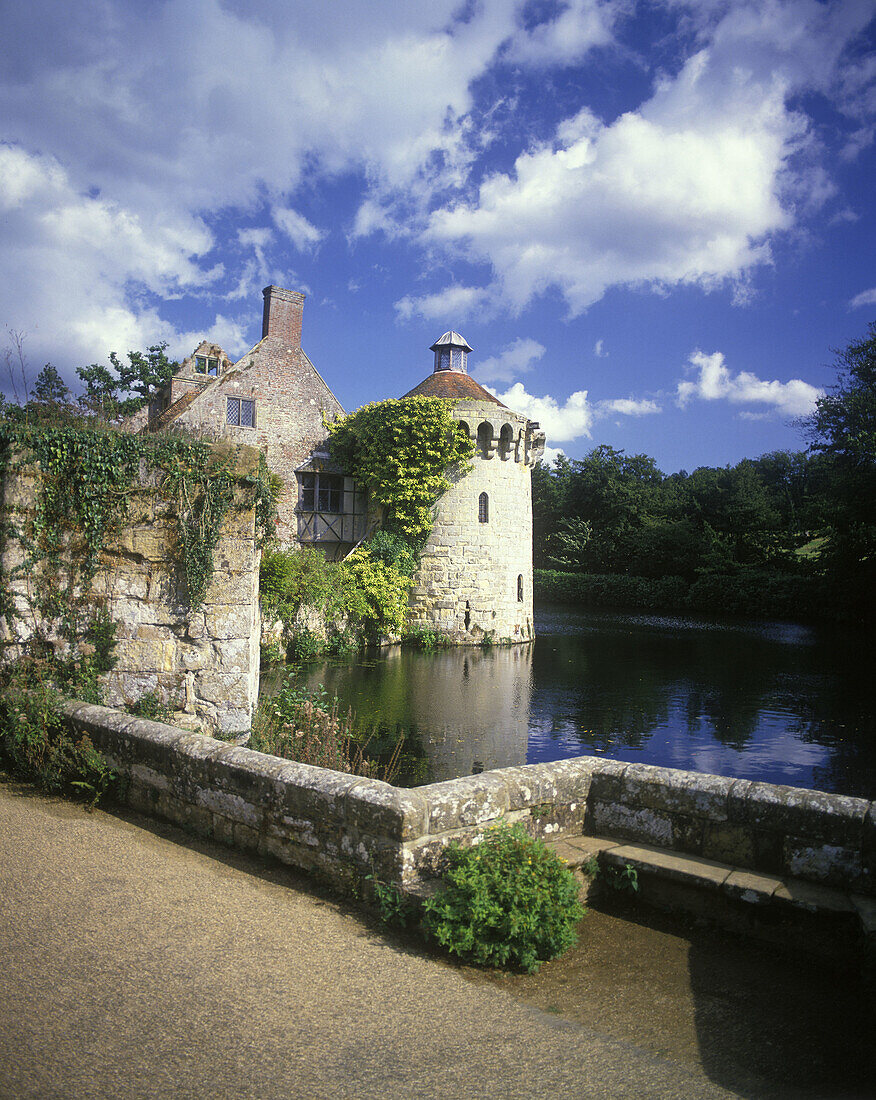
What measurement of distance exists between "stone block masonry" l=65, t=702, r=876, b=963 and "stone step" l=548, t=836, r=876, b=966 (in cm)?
1

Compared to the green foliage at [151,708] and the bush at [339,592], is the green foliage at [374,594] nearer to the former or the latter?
the bush at [339,592]

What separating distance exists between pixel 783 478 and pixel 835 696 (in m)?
43.4

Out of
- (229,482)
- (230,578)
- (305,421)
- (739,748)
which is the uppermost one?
(305,421)

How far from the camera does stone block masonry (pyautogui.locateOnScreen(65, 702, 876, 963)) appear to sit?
137 inches

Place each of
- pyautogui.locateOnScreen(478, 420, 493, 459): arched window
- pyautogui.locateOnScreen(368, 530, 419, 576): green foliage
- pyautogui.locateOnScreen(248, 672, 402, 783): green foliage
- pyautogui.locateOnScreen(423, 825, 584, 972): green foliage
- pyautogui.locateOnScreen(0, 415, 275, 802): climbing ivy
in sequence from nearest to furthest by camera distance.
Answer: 1. pyautogui.locateOnScreen(423, 825, 584, 972): green foliage
2. pyautogui.locateOnScreen(0, 415, 275, 802): climbing ivy
3. pyautogui.locateOnScreen(248, 672, 402, 783): green foliage
4. pyautogui.locateOnScreen(368, 530, 419, 576): green foliage
5. pyautogui.locateOnScreen(478, 420, 493, 459): arched window

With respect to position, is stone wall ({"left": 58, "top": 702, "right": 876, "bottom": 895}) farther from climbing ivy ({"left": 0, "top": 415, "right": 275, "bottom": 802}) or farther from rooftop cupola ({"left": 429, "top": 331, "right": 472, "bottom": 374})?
rooftop cupola ({"left": 429, "top": 331, "right": 472, "bottom": 374})

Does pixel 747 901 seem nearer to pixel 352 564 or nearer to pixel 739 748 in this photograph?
pixel 739 748

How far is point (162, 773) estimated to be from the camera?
4676 mm

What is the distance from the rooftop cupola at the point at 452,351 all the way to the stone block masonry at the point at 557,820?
73.0 feet

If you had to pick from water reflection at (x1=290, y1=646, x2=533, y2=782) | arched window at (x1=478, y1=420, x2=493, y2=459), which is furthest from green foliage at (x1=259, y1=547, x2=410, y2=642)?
arched window at (x1=478, y1=420, x2=493, y2=459)

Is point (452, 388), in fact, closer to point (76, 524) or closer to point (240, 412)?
point (240, 412)

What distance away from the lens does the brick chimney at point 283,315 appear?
23219 millimetres

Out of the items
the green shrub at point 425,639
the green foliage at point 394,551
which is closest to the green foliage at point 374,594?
the green foliage at point 394,551

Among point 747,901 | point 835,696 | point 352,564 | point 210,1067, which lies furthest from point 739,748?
point 352,564
